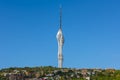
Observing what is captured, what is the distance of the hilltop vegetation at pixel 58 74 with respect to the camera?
76188 millimetres

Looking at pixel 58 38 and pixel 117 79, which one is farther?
pixel 58 38

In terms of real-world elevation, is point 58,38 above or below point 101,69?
above

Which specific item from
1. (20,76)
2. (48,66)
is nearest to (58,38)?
(48,66)

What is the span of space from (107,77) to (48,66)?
10.6m

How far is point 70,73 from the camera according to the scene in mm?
77688

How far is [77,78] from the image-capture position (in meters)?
76.4

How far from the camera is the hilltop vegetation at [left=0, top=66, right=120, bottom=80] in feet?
250

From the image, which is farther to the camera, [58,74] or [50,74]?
[58,74]

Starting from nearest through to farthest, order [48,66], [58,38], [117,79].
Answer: [117,79], [48,66], [58,38]

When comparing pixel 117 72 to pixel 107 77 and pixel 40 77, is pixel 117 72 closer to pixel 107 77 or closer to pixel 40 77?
pixel 107 77

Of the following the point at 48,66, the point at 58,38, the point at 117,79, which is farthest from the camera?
the point at 58,38

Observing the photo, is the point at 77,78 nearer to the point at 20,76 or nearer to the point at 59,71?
the point at 59,71

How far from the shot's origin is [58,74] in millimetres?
77250

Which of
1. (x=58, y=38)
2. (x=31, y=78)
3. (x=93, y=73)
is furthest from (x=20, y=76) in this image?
(x=58, y=38)
